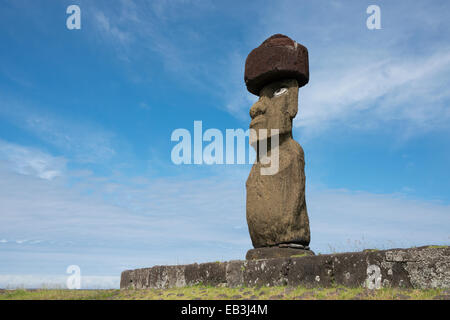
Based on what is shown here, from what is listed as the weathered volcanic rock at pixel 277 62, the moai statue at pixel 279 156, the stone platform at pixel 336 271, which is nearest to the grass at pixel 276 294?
the stone platform at pixel 336 271

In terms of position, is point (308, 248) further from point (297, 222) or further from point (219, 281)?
point (219, 281)

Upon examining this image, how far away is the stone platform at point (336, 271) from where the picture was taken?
557cm

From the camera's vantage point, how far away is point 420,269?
5609 millimetres

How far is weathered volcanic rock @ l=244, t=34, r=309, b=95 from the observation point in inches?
394

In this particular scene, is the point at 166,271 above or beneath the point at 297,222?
beneath

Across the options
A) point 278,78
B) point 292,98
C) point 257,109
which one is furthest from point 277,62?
point 257,109

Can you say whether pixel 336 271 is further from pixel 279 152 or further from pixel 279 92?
pixel 279 92

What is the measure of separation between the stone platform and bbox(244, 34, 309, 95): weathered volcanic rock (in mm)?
4862

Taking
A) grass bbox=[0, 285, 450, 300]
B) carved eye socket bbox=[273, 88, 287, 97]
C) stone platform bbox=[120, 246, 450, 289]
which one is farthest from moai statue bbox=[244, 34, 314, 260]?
grass bbox=[0, 285, 450, 300]

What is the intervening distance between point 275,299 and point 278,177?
3.80 metres

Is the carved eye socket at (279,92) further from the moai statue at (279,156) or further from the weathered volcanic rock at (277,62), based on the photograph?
the weathered volcanic rock at (277,62)
